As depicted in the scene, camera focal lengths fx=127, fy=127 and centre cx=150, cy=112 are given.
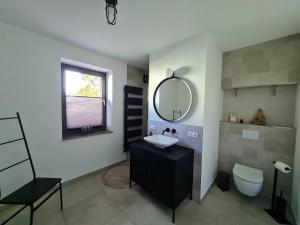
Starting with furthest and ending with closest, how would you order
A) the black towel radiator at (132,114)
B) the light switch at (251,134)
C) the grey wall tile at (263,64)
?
the black towel radiator at (132,114) < the light switch at (251,134) < the grey wall tile at (263,64)

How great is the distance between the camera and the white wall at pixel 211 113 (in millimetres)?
1743

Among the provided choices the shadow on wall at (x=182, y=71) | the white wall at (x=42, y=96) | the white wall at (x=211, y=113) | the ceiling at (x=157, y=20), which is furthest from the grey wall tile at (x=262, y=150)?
the white wall at (x=42, y=96)

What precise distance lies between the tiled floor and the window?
1.02 metres

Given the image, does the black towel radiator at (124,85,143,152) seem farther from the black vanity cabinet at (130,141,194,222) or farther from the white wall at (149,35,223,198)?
the black vanity cabinet at (130,141,194,222)

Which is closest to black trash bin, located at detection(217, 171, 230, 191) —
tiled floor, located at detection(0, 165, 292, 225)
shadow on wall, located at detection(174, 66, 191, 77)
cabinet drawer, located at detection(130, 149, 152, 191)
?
tiled floor, located at detection(0, 165, 292, 225)

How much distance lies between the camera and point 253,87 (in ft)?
6.73

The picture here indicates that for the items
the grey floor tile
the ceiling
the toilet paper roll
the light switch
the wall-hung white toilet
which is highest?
the ceiling

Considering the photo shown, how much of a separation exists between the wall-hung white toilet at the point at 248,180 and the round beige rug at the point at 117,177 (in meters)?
1.65

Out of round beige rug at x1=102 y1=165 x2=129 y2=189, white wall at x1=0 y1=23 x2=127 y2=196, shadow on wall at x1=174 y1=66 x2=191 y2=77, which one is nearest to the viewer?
white wall at x1=0 y1=23 x2=127 y2=196

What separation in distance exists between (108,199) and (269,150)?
242 cm

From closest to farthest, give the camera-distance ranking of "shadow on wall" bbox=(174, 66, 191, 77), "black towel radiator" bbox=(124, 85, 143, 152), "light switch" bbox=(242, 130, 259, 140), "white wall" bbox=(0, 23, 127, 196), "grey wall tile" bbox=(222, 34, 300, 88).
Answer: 1. "white wall" bbox=(0, 23, 127, 196)
2. "grey wall tile" bbox=(222, 34, 300, 88)
3. "shadow on wall" bbox=(174, 66, 191, 77)
4. "light switch" bbox=(242, 130, 259, 140)
5. "black towel radiator" bbox=(124, 85, 143, 152)

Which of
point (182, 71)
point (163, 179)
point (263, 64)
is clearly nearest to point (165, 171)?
point (163, 179)

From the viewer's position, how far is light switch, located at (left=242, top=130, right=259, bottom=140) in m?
1.95

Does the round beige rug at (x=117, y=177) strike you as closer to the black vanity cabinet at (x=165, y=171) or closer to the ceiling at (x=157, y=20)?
the black vanity cabinet at (x=165, y=171)
